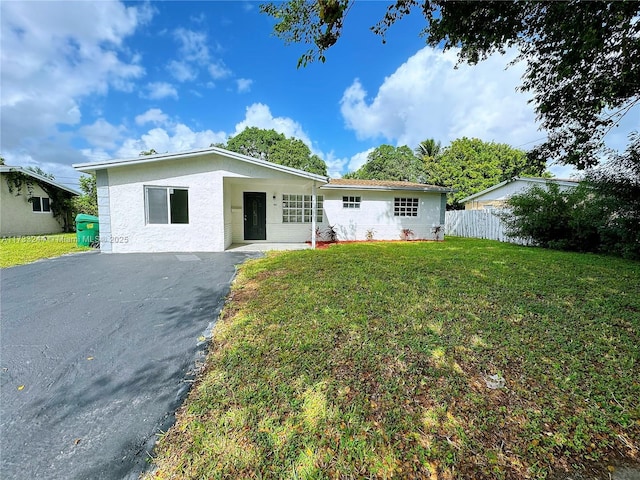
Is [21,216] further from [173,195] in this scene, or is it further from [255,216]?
[255,216]

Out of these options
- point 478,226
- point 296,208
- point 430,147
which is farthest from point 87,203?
point 430,147

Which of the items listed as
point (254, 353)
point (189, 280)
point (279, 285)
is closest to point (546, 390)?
point (254, 353)

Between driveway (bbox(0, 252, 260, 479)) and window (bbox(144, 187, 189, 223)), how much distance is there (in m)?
3.61

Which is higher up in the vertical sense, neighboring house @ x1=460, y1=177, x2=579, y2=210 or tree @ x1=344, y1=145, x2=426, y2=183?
tree @ x1=344, y1=145, x2=426, y2=183

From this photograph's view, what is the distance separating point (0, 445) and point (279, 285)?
3.39 m

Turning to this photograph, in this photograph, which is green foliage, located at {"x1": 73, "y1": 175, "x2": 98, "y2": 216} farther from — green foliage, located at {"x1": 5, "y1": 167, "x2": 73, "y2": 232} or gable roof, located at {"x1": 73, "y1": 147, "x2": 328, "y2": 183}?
gable roof, located at {"x1": 73, "y1": 147, "x2": 328, "y2": 183}

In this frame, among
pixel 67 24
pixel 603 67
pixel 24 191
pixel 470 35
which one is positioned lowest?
pixel 24 191

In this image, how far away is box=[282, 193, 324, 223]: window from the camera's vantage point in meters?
11.5

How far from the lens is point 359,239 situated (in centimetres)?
1258

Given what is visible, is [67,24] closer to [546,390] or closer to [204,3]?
[204,3]

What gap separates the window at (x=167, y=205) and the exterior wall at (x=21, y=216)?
10708 millimetres

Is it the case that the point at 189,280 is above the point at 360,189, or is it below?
below

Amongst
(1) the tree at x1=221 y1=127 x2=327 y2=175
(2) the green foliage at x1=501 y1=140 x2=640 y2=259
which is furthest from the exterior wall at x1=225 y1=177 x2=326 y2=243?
(1) the tree at x1=221 y1=127 x2=327 y2=175

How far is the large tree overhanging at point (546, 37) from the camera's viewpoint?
367cm
